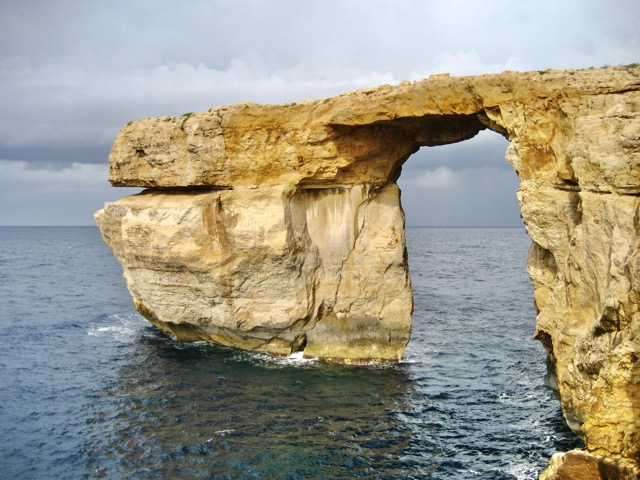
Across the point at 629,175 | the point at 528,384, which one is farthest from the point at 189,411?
the point at 629,175

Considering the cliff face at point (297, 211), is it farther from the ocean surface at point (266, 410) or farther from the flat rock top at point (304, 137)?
the ocean surface at point (266, 410)

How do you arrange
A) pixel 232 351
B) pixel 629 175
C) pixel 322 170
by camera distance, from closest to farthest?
pixel 629 175 < pixel 322 170 < pixel 232 351

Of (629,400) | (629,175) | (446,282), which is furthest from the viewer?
(446,282)

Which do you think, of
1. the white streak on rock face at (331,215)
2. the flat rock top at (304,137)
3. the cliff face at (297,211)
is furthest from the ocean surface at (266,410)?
the flat rock top at (304,137)

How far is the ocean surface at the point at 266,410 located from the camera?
56.8ft

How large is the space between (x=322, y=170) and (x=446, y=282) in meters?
33.4

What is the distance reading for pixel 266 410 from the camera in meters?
21.0

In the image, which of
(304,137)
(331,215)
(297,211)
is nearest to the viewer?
(304,137)

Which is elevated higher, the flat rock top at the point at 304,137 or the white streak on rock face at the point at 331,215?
the flat rock top at the point at 304,137

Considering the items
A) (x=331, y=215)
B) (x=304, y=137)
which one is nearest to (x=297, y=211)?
(x=331, y=215)

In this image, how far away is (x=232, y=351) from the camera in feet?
90.8

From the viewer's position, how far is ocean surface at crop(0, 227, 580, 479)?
1731 cm

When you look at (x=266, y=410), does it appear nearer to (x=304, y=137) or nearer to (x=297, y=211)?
(x=297, y=211)

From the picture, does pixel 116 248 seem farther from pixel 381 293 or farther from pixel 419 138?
pixel 419 138
